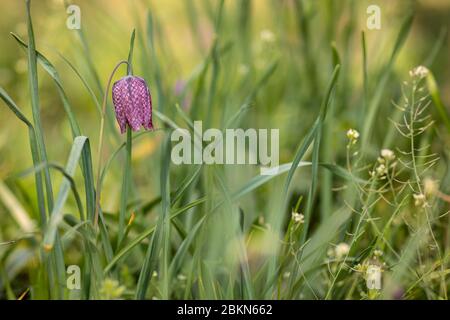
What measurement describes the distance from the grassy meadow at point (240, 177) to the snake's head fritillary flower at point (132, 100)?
32mm

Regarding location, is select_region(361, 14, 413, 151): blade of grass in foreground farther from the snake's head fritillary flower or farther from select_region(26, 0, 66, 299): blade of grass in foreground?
select_region(26, 0, 66, 299): blade of grass in foreground

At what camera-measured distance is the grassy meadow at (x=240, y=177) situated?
45.3 inches

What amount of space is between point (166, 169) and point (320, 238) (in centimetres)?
36

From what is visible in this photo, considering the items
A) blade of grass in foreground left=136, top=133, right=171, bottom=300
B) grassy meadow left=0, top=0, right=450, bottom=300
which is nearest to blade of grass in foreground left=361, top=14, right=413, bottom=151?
grassy meadow left=0, top=0, right=450, bottom=300

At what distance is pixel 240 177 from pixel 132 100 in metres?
0.58

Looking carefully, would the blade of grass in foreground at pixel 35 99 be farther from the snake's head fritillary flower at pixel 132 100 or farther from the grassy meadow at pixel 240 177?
the snake's head fritillary flower at pixel 132 100

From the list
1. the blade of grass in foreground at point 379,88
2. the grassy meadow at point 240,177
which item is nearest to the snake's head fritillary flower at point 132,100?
the grassy meadow at point 240,177

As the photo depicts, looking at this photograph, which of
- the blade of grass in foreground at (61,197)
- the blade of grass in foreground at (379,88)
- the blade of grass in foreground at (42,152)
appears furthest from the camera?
the blade of grass in foreground at (379,88)

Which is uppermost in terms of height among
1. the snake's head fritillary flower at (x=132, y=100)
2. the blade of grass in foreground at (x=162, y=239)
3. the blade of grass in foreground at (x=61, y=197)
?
the snake's head fritillary flower at (x=132, y=100)

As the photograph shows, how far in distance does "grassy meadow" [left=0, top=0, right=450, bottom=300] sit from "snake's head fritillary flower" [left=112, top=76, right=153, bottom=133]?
0.03 metres

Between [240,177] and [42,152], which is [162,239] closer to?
[42,152]

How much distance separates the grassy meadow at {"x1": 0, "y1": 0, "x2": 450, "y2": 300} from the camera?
1.15 meters

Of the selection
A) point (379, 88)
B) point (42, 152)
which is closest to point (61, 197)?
point (42, 152)

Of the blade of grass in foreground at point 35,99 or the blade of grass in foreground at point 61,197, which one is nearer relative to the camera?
the blade of grass in foreground at point 61,197
